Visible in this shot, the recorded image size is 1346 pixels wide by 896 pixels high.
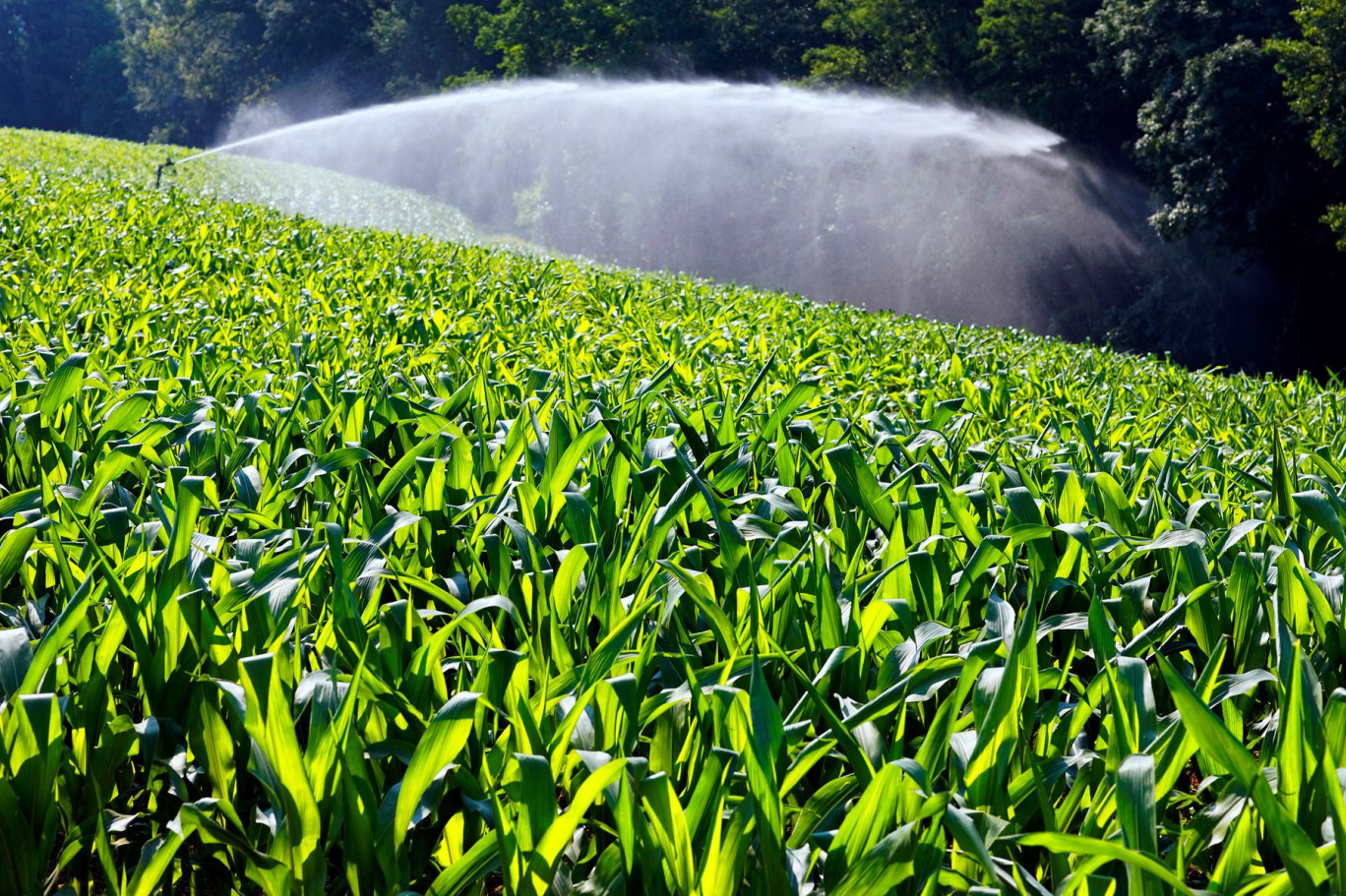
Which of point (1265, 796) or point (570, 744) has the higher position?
point (1265, 796)

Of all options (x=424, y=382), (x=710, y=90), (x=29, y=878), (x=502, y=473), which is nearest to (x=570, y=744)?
(x=29, y=878)

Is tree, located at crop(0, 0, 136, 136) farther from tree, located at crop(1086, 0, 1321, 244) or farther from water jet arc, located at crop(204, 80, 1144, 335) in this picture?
tree, located at crop(1086, 0, 1321, 244)

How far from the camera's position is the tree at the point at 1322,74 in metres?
16.9

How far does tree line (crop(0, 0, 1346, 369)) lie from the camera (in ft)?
64.6

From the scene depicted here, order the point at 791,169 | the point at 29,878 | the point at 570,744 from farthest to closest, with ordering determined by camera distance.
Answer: the point at 791,169 → the point at 570,744 → the point at 29,878

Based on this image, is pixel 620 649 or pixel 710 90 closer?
pixel 620 649

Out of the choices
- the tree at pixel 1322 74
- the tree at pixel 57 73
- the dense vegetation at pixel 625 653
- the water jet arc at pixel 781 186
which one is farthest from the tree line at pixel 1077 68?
the dense vegetation at pixel 625 653

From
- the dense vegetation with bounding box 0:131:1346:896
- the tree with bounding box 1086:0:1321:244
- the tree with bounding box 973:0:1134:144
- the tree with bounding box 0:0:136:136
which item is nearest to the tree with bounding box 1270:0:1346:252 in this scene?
the tree with bounding box 1086:0:1321:244

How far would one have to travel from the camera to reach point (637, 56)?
34.5 metres

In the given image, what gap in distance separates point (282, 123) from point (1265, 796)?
56.8 m

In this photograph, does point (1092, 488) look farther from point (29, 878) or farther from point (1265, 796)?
point (29, 878)

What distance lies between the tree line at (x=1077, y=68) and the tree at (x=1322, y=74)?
33mm

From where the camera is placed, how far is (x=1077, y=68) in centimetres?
2580

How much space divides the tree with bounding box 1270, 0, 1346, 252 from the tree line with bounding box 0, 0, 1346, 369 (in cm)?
3
